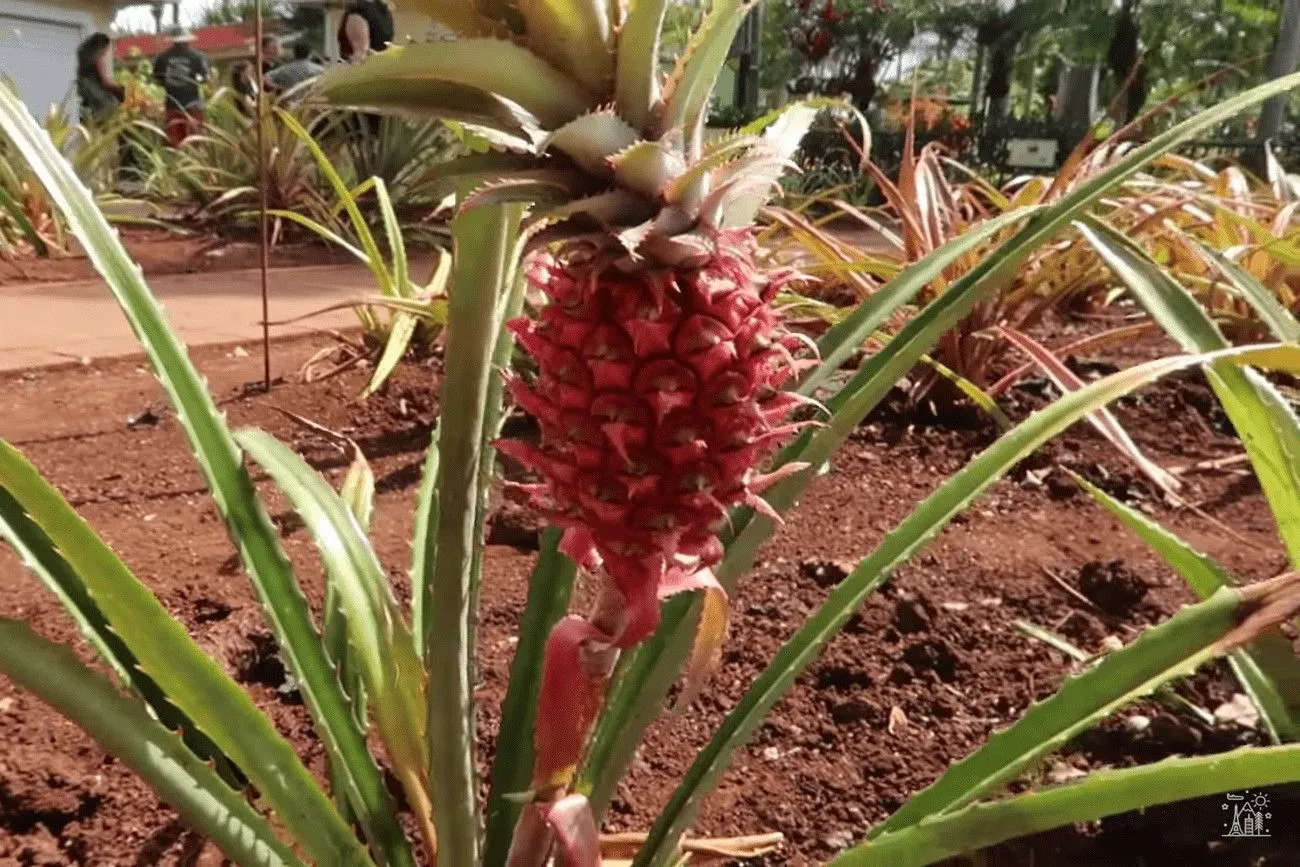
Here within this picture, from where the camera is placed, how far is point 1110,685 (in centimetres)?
65

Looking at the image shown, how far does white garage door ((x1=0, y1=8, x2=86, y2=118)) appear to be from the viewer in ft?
33.0

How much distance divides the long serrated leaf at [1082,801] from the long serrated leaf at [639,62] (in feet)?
1.42

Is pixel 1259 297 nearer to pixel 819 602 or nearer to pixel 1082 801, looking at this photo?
pixel 819 602

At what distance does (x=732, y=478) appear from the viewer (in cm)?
63

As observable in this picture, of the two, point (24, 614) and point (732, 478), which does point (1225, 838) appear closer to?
point (732, 478)

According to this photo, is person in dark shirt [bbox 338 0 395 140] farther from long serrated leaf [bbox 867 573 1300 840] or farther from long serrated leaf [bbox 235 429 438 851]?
long serrated leaf [bbox 867 573 1300 840]

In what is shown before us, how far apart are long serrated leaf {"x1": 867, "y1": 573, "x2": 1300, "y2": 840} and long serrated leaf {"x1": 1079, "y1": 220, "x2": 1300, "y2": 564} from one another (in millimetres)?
337

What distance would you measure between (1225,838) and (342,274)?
12.7 feet

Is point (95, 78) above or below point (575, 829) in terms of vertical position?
above

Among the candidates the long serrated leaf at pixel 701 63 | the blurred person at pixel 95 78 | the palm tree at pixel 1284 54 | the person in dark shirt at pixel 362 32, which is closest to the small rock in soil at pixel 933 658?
the long serrated leaf at pixel 701 63

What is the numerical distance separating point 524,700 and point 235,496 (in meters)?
0.27

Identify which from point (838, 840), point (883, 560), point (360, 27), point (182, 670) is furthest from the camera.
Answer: point (360, 27)

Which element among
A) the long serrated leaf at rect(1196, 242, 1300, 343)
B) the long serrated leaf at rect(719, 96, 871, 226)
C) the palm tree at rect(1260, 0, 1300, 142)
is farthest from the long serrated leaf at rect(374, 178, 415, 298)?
the palm tree at rect(1260, 0, 1300, 142)

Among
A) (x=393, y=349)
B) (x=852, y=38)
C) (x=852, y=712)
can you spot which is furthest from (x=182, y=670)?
(x=852, y=38)
